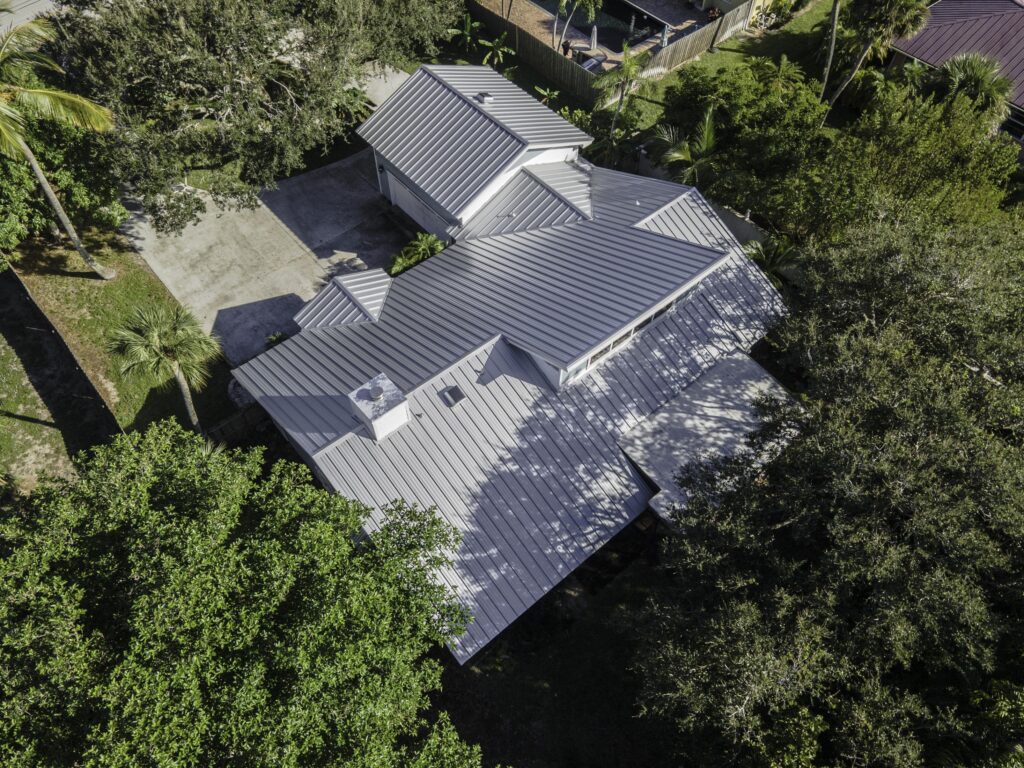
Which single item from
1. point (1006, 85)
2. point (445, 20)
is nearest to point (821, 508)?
point (1006, 85)

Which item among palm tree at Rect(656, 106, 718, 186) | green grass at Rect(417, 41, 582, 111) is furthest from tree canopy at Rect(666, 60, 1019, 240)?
green grass at Rect(417, 41, 582, 111)

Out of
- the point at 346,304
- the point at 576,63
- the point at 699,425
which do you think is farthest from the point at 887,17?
the point at 346,304

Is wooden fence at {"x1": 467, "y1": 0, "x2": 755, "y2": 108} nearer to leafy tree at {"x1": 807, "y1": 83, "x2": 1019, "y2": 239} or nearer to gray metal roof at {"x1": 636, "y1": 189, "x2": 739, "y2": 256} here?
gray metal roof at {"x1": 636, "y1": 189, "x2": 739, "y2": 256}

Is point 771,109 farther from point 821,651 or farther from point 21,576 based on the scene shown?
point 21,576

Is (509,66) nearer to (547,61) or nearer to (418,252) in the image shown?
(547,61)

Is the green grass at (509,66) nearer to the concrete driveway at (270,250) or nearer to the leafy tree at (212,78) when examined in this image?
the leafy tree at (212,78)

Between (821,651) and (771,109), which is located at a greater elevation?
(771,109)
